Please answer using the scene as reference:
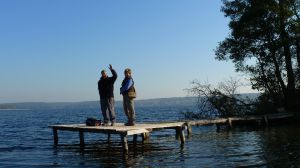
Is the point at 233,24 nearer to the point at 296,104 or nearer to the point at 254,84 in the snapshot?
the point at 254,84

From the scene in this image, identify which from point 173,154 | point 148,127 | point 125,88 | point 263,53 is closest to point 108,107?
point 125,88

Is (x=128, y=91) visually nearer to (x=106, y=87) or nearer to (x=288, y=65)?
(x=106, y=87)

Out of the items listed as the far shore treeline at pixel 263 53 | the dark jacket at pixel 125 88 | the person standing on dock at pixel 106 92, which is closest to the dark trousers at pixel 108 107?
the person standing on dock at pixel 106 92

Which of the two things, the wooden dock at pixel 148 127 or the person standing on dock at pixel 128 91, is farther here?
the person standing on dock at pixel 128 91

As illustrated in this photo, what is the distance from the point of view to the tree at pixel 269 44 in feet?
99.5

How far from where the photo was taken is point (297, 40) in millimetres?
30453

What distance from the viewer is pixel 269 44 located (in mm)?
31125

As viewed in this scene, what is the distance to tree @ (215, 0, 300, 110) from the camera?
99.5 feet

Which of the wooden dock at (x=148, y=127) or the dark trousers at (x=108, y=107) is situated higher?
the dark trousers at (x=108, y=107)

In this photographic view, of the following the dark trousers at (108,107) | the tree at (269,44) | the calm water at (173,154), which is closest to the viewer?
the calm water at (173,154)

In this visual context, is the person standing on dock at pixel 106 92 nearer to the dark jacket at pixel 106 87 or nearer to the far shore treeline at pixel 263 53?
the dark jacket at pixel 106 87

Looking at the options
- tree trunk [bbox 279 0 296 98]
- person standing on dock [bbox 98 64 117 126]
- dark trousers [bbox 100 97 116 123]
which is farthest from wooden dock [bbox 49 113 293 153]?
tree trunk [bbox 279 0 296 98]

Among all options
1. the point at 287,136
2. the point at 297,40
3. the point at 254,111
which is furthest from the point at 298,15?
the point at 287,136

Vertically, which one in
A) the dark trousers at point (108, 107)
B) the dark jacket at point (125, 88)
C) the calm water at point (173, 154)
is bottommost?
the calm water at point (173, 154)
